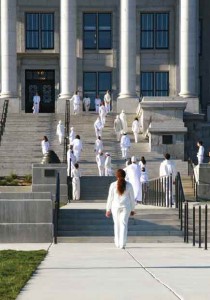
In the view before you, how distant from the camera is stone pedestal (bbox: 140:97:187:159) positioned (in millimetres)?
46906

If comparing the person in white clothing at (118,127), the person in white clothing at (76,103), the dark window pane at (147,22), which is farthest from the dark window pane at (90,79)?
the person in white clothing at (118,127)

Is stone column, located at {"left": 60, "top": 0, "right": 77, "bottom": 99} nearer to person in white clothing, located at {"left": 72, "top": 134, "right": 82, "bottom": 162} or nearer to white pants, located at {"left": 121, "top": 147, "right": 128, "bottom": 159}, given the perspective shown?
white pants, located at {"left": 121, "top": 147, "right": 128, "bottom": 159}

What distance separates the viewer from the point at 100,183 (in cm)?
3756

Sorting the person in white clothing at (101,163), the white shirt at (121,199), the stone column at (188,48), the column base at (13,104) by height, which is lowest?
the person in white clothing at (101,163)

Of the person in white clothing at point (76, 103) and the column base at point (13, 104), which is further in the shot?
the column base at point (13, 104)

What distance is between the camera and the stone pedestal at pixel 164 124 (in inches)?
1847

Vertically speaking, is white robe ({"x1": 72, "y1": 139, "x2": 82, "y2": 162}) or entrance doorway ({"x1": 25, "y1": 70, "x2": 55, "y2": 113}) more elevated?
entrance doorway ({"x1": 25, "y1": 70, "x2": 55, "y2": 113})

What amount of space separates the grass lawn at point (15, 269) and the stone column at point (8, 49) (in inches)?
1522

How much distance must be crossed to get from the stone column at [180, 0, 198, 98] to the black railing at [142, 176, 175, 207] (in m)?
21.6

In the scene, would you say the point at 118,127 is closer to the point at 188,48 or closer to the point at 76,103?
the point at 76,103

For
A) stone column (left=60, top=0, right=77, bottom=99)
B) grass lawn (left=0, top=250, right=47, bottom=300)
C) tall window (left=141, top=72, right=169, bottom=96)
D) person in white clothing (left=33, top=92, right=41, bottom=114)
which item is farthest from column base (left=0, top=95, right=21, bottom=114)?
grass lawn (left=0, top=250, right=47, bottom=300)

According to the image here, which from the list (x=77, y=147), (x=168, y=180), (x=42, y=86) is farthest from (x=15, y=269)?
(x=42, y=86)

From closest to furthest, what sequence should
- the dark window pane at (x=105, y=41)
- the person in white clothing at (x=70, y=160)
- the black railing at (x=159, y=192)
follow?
the black railing at (x=159, y=192)
the person in white clothing at (x=70, y=160)
the dark window pane at (x=105, y=41)

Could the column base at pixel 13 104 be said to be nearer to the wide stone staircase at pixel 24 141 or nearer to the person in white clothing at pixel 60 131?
the wide stone staircase at pixel 24 141
